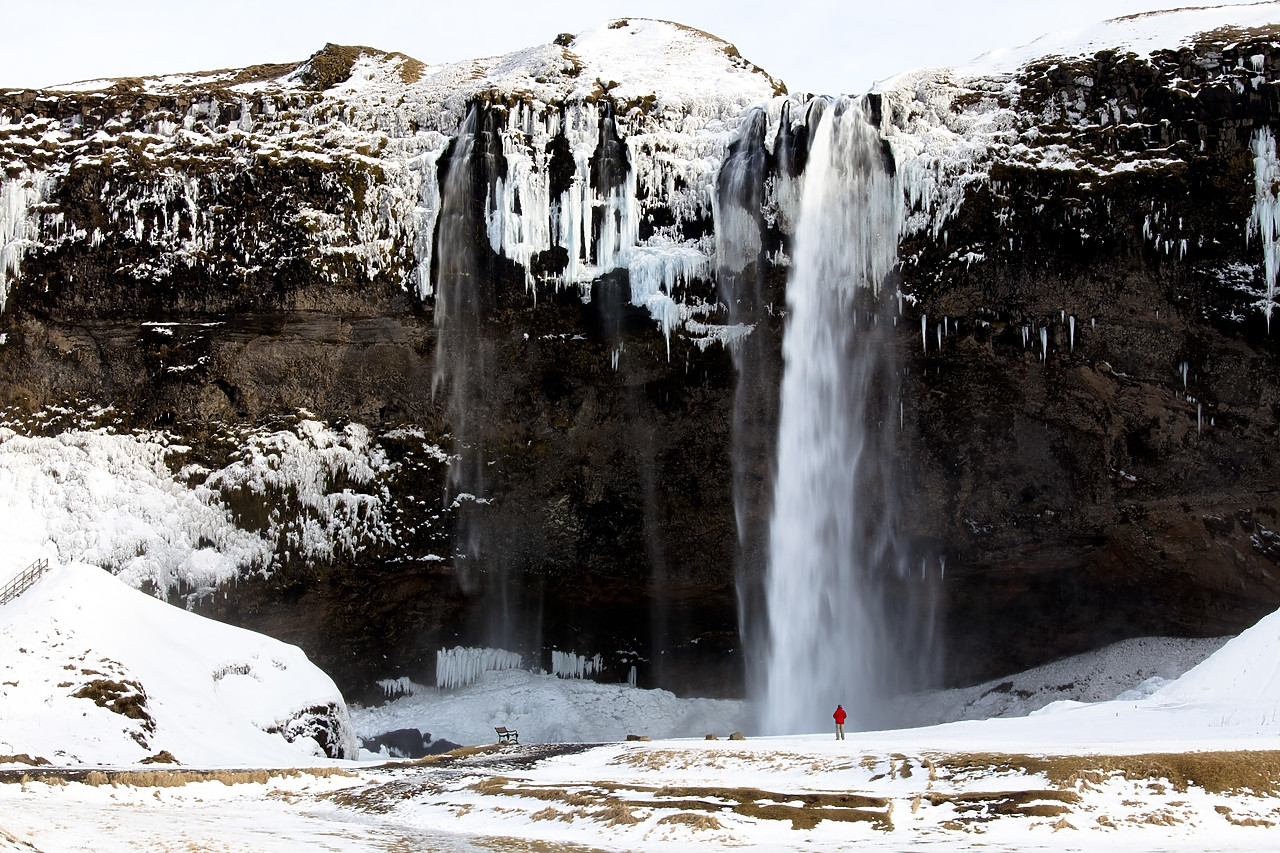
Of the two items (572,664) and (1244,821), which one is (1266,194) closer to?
(1244,821)

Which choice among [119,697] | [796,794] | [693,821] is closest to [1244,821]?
[796,794]

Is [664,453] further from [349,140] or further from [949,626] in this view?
[349,140]

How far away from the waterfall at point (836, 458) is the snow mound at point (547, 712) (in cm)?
293

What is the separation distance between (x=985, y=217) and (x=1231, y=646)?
14.0 m

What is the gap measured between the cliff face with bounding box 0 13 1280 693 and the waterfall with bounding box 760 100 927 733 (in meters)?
0.62

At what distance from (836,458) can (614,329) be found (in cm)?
782

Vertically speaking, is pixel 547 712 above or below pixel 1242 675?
below

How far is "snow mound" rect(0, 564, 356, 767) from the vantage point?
72.9 ft

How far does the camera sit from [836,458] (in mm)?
34812

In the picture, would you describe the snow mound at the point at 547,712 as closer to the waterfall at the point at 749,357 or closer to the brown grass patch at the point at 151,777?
the waterfall at the point at 749,357

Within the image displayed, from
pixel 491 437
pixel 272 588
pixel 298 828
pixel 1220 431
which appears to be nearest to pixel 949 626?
pixel 1220 431

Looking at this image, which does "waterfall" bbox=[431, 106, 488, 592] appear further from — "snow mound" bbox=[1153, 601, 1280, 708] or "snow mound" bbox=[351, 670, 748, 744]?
"snow mound" bbox=[1153, 601, 1280, 708]

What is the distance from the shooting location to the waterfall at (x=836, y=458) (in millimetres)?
33156

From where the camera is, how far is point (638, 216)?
33.9 meters
